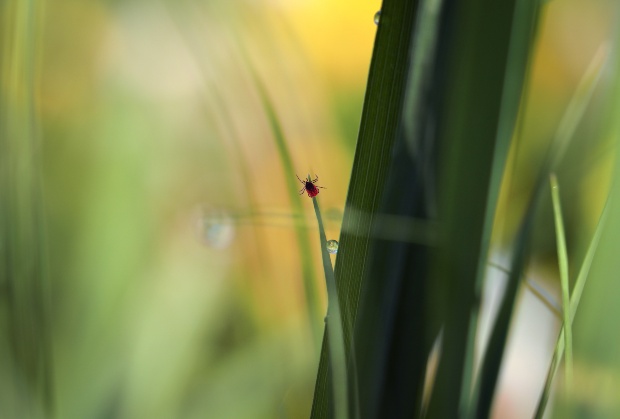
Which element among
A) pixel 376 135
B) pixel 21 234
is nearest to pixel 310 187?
pixel 376 135

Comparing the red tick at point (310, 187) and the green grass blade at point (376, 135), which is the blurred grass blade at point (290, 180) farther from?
the green grass blade at point (376, 135)

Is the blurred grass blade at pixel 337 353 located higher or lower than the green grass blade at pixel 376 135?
lower

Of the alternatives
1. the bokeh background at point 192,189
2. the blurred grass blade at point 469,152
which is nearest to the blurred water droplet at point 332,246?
the bokeh background at point 192,189

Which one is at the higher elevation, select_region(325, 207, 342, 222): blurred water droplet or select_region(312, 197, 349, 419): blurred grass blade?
select_region(325, 207, 342, 222): blurred water droplet

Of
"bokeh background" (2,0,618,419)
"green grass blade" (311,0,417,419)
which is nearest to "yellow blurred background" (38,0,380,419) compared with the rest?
"bokeh background" (2,0,618,419)

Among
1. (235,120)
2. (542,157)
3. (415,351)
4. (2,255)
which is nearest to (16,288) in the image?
(2,255)

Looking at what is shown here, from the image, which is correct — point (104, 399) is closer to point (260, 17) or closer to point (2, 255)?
point (2, 255)

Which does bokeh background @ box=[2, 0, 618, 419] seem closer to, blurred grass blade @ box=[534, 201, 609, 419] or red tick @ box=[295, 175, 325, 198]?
red tick @ box=[295, 175, 325, 198]
